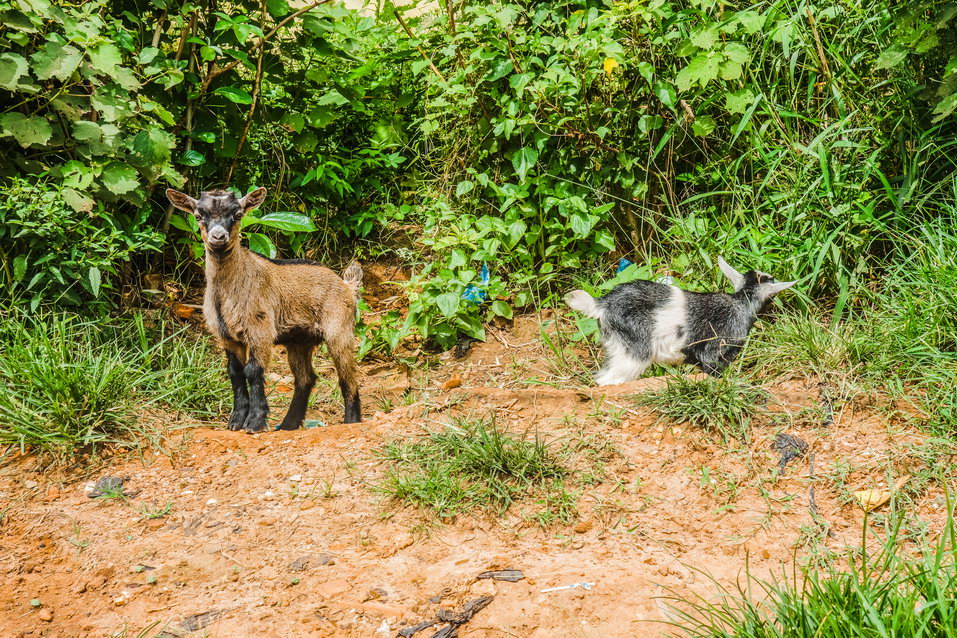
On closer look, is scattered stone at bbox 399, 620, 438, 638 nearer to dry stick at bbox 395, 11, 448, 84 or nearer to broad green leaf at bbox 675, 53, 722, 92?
broad green leaf at bbox 675, 53, 722, 92

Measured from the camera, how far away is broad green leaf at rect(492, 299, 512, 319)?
613 cm

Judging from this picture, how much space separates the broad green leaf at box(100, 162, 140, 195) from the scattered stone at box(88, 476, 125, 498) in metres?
1.77

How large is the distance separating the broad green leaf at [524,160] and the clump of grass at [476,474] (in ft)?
8.27

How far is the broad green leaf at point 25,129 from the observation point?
4.87 meters

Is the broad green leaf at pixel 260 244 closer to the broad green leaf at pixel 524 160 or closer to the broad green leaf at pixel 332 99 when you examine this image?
the broad green leaf at pixel 332 99

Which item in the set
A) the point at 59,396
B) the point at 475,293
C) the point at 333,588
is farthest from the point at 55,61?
the point at 333,588

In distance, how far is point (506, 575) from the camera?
3.22 meters

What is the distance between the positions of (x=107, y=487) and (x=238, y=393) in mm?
867

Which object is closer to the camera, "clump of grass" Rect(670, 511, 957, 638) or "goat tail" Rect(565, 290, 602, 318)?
"clump of grass" Rect(670, 511, 957, 638)

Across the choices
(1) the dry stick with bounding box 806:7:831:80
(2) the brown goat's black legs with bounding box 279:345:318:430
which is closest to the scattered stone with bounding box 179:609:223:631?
(2) the brown goat's black legs with bounding box 279:345:318:430

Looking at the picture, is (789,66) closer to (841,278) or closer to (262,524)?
(841,278)

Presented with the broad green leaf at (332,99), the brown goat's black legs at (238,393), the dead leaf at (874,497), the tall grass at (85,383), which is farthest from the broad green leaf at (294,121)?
the dead leaf at (874,497)

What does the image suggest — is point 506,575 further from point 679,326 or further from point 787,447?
point 679,326

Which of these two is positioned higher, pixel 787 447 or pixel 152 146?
pixel 152 146
